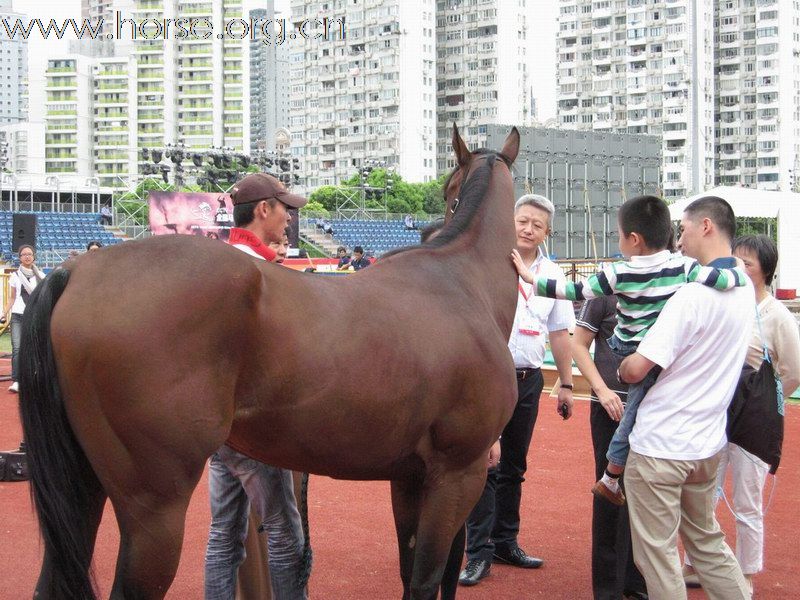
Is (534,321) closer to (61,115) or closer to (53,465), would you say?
(53,465)

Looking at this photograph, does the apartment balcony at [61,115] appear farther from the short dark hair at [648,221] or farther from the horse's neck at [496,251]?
the short dark hair at [648,221]

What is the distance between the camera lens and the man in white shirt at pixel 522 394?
4516 mm

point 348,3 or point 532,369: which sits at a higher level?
point 348,3

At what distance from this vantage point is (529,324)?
15.2ft

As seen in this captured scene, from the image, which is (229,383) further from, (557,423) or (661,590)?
(557,423)

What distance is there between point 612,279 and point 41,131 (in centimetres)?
10752

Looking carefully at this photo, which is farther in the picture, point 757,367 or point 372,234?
point 372,234

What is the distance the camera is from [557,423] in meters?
9.09

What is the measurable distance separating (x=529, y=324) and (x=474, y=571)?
1236mm

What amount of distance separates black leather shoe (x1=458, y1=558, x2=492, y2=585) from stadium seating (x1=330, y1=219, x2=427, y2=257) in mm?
37218

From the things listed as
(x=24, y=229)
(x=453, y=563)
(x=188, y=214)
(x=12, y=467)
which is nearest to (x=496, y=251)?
(x=453, y=563)

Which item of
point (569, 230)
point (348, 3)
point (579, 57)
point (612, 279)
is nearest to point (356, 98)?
point (348, 3)

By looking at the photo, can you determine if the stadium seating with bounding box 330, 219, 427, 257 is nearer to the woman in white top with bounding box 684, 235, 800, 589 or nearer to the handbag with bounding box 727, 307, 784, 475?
the woman in white top with bounding box 684, 235, 800, 589

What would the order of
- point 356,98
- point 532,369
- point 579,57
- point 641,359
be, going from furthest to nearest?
point 579,57, point 356,98, point 532,369, point 641,359
